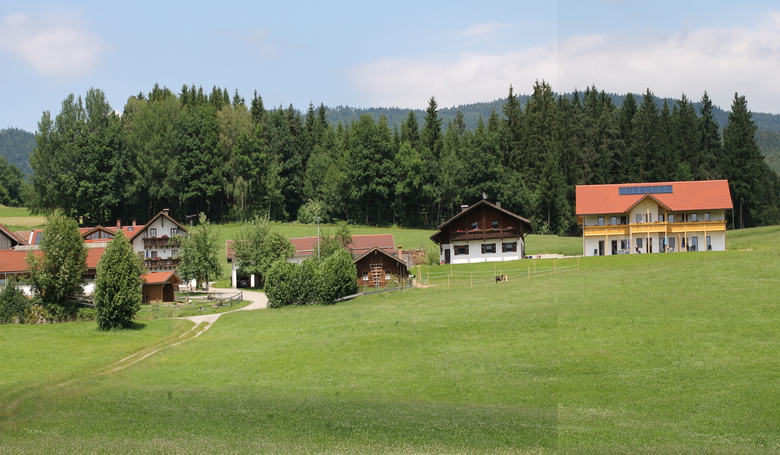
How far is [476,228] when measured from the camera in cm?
7662

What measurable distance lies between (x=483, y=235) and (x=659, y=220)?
18.2m

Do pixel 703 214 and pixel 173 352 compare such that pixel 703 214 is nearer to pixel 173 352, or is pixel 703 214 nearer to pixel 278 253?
pixel 278 253

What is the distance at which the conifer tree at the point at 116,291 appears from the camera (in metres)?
50.2

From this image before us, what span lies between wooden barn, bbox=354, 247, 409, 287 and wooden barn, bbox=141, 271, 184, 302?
62.8 ft

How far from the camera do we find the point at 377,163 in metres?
118

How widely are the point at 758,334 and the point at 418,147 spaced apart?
101 metres

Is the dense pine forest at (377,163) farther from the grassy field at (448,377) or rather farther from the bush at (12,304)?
the grassy field at (448,377)

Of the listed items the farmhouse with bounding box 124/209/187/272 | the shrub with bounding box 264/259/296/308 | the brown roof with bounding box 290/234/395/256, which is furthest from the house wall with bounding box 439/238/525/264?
the farmhouse with bounding box 124/209/187/272

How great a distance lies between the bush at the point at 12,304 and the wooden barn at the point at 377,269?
2944cm

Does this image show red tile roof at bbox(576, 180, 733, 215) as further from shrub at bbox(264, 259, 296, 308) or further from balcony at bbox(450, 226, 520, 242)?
shrub at bbox(264, 259, 296, 308)

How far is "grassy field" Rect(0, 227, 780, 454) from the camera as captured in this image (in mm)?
21500

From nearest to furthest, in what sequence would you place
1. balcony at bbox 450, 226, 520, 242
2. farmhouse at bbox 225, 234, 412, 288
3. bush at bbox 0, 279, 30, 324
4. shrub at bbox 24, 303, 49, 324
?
bush at bbox 0, 279, 30, 324, shrub at bbox 24, 303, 49, 324, farmhouse at bbox 225, 234, 412, 288, balcony at bbox 450, 226, 520, 242

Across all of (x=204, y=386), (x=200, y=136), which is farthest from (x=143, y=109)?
(x=204, y=386)

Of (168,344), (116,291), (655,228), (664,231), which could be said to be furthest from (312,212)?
(168,344)
